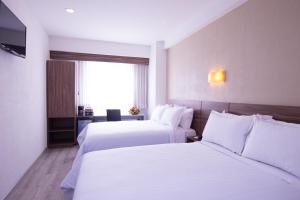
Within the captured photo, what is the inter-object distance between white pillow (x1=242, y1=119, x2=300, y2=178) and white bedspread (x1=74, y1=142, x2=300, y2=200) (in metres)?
0.08

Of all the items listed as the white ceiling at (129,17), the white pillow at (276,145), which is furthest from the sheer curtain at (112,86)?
the white pillow at (276,145)

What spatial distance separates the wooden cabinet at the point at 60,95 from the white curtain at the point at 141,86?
5.61 ft

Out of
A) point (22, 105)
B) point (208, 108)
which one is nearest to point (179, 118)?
point (208, 108)

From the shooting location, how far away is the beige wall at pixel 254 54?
1.79 meters

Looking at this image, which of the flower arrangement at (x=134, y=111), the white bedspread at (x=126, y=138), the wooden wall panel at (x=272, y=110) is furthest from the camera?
the flower arrangement at (x=134, y=111)

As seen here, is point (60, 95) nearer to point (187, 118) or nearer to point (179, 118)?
point (179, 118)

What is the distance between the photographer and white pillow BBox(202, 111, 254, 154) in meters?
1.85

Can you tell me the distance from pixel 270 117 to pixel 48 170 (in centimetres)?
318

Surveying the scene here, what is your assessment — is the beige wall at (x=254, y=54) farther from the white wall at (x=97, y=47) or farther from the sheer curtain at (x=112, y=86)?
the sheer curtain at (x=112, y=86)

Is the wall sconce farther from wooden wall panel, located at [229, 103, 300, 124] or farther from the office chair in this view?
the office chair

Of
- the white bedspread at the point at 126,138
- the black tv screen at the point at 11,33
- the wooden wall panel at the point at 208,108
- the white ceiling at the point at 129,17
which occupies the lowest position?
the white bedspread at the point at 126,138

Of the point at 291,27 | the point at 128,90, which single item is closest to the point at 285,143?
the point at 291,27

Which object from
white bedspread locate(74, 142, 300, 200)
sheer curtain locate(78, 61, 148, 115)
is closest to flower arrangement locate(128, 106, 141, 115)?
sheer curtain locate(78, 61, 148, 115)

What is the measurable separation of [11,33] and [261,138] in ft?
9.12
